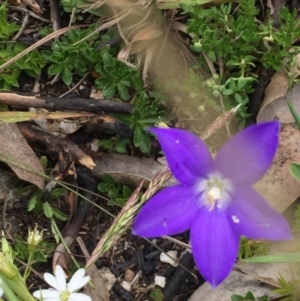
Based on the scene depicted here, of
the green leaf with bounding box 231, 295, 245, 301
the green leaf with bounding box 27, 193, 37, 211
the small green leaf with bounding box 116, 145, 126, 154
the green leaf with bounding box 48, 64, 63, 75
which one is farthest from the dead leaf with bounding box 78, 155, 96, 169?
the green leaf with bounding box 231, 295, 245, 301

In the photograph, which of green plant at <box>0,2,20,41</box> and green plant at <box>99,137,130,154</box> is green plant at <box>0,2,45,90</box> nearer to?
green plant at <box>0,2,20,41</box>

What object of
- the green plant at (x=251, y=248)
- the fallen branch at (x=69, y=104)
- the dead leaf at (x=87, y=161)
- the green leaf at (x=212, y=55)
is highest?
the green leaf at (x=212, y=55)

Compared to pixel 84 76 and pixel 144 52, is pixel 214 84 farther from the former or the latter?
pixel 84 76

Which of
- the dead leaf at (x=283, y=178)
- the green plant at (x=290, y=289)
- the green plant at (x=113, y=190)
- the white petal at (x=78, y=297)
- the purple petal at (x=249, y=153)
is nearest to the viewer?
the purple petal at (x=249, y=153)

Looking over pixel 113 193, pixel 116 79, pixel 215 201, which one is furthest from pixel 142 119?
pixel 215 201

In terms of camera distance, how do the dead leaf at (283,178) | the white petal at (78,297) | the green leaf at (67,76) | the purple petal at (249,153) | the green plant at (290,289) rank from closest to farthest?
1. the purple petal at (249,153)
2. the white petal at (78,297)
3. the green plant at (290,289)
4. the dead leaf at (283,178)
5. the green leaf at (67,76)

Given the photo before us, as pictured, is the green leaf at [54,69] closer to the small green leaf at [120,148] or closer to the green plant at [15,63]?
the green plant at [15,63]

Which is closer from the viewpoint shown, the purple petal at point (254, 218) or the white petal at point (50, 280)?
the purple petal at point (254, 218)

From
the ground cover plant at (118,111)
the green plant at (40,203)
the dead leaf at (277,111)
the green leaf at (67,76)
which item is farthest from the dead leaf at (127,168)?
the dead leaf at (277,111)
